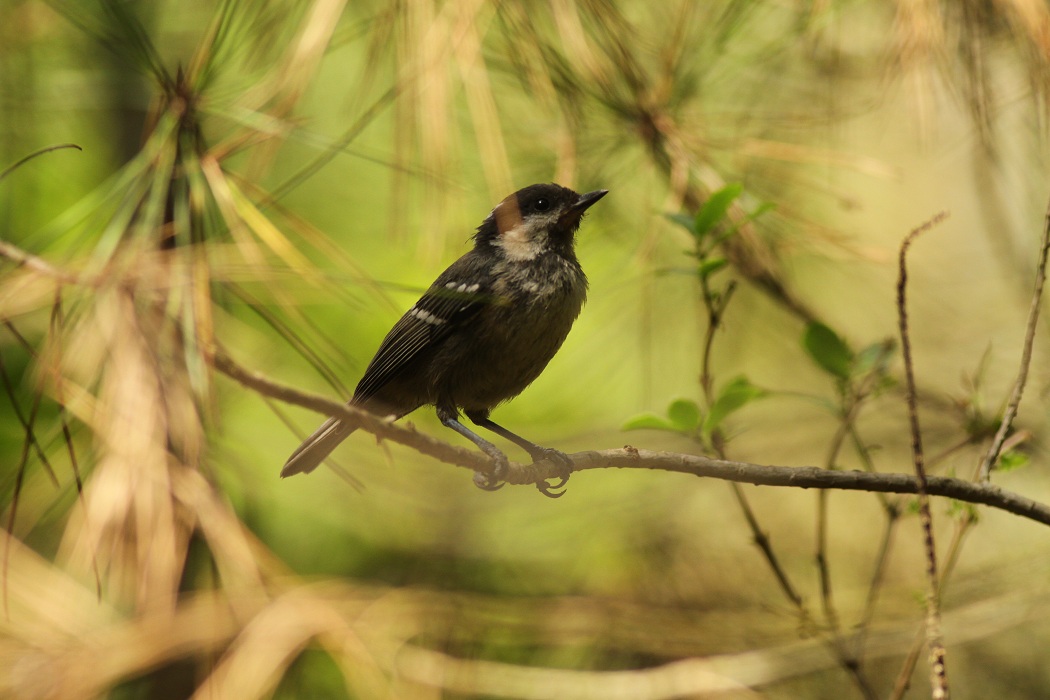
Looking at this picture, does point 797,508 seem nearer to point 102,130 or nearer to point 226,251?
point 226,251

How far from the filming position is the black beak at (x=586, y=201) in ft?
10.1

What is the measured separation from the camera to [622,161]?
11.4 feet

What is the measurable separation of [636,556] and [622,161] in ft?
6.06

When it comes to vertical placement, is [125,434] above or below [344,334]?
below

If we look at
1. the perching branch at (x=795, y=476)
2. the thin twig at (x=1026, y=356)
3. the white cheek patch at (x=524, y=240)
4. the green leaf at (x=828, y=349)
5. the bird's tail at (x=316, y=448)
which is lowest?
the perching branch at (x=795, y=476)

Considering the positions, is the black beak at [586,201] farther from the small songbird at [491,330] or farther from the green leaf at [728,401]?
the green leaf at [728,401]

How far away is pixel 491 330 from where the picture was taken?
293 centimetres

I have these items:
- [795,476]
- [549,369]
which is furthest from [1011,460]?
[549,369]

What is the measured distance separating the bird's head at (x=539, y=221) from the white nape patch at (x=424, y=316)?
32 centimetres

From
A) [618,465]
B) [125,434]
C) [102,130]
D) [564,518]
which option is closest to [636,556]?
[564,518]

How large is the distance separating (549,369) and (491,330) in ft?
5.19

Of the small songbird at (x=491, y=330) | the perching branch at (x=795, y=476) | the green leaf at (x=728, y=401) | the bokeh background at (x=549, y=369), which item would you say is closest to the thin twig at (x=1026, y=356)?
the perching branch at (x=795, y=476)

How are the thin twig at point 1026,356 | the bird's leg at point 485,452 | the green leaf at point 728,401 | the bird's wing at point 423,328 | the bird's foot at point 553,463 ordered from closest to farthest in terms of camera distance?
the thin twig at point 1026,356 < the green leaf at point 728,401 < the bird's leg at point 485,452 < the bird's foot at point 553,463 < the bird's wing at point 423,328

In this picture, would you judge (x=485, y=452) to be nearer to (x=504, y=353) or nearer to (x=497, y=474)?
(x=504, y=353)
